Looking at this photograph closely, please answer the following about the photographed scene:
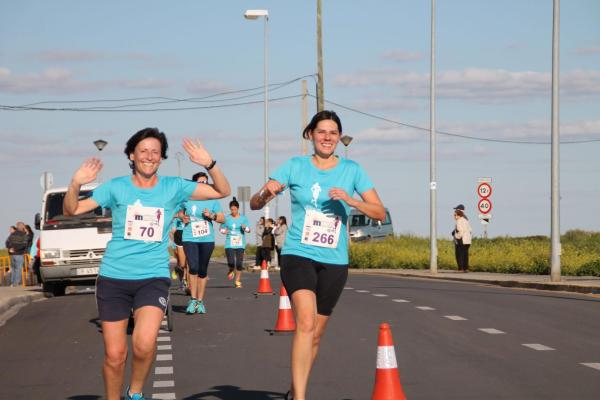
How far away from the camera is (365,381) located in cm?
1021

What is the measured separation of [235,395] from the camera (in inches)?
374

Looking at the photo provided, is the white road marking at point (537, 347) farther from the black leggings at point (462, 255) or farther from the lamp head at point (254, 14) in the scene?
the lamp head at point (254, 14)

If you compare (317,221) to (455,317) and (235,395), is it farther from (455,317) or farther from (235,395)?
(455,317)

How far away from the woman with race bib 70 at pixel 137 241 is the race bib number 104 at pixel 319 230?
57 centimetres

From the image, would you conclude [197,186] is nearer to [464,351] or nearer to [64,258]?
[464,351]

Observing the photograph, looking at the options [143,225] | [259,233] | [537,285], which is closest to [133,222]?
[143,225]

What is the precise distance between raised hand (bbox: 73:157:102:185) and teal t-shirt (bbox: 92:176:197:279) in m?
0.11

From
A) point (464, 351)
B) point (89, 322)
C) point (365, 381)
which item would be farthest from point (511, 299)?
point (365, 381)

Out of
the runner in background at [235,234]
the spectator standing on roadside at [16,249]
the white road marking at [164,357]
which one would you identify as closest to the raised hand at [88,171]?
the white road marking at [164,357]

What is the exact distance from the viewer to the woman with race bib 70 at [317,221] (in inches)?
319

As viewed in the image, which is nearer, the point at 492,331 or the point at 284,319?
the point at 492,331

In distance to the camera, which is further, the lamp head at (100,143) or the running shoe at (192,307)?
the lamp head at (100,143)

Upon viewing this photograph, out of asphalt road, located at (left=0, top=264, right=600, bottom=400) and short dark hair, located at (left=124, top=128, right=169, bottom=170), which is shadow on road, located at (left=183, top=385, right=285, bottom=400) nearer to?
asphalt road, located at (left=0, top=264, right=600, bottom=400)

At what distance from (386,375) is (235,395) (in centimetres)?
161
